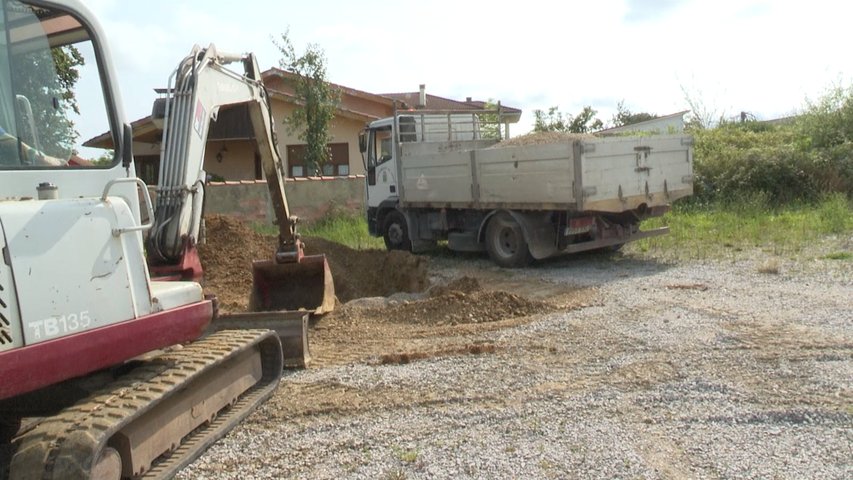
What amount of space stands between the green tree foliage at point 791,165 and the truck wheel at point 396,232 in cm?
855

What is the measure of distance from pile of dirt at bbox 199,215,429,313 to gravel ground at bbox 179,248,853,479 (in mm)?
4460

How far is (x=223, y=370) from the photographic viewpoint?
5.51 metres

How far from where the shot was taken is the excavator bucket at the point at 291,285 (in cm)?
905

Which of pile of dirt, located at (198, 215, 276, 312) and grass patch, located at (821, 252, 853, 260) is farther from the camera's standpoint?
grass patch, located at (821, 252, 853, 260)

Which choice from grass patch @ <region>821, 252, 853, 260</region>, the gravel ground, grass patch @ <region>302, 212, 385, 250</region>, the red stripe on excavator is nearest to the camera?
the red stripe on excavator

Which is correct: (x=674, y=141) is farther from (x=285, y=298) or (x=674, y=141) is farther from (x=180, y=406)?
(x=180, y=406)

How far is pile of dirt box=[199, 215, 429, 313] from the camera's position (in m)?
12.1

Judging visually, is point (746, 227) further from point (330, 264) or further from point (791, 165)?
point (330, 264)

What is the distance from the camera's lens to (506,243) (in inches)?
513

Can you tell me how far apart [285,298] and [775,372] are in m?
5.44

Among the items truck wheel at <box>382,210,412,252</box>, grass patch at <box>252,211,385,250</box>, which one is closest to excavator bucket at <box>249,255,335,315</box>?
truck wheel at <box>382,210,412,252</box>

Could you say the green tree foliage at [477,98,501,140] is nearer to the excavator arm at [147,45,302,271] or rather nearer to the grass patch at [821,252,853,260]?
the grass patch at [821,252,853,260]

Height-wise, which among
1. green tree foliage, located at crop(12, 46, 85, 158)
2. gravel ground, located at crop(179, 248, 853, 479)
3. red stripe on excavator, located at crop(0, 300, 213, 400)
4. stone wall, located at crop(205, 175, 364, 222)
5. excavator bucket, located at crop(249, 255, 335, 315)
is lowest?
gravel ground, located at crop(179, 248, 853, 479)

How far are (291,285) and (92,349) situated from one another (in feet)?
17.6
